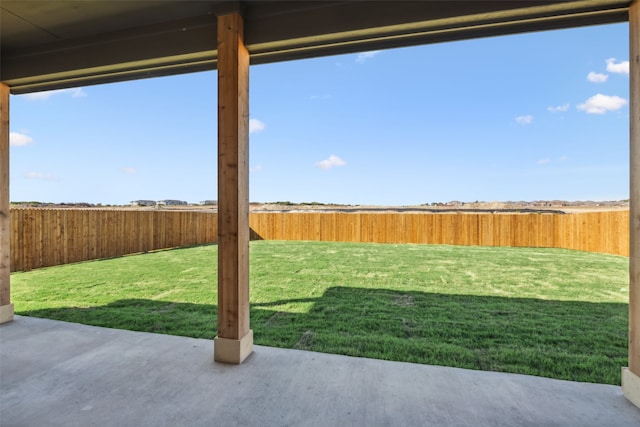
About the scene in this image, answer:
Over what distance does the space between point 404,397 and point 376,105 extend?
69.7ft

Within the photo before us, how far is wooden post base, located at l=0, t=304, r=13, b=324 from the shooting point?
308 centimetres

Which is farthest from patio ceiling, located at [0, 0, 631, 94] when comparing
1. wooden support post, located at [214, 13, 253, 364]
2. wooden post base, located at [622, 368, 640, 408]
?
wooden post base, located at [622, 368, 640, 408]

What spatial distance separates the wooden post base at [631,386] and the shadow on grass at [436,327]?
25 cm

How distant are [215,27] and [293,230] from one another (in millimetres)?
12549

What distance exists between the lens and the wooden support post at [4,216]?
3111 mm

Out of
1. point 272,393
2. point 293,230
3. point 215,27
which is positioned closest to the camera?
point 272,393

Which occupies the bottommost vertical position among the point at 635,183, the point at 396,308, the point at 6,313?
the point at 396,308

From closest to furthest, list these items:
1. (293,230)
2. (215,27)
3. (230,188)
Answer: (230,188) → (215,27) → (293,230)

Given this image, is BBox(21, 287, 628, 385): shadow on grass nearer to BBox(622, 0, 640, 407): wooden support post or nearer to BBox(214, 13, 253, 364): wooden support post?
BBox(622, 0, 640, 407): wooden support post

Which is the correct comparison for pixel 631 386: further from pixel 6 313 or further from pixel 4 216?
pixel 4 216

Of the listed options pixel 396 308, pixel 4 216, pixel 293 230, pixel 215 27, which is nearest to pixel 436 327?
pixel 396 308

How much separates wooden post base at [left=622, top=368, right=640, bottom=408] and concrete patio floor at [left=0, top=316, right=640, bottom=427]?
5 centimetres

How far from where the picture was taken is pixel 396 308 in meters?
3.82

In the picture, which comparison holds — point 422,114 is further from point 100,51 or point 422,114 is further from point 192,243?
point 100,51
